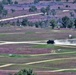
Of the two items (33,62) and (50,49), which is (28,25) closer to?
(50,49)

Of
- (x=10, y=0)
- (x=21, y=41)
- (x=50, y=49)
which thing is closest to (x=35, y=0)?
(x=10, y=0)

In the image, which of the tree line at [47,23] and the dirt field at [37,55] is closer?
the dirt field at [37,55]

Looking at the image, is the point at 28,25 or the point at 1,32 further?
the point at 28,25

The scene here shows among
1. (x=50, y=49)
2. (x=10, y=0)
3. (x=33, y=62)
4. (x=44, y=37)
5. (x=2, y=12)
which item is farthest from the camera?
(x=10, y=0)

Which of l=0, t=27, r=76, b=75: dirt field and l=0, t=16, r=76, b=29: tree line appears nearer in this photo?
l=0, t=27, r=76, b=75: dirt field

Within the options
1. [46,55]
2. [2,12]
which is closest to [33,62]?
[46,55]

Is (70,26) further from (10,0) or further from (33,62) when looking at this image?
(10,0)

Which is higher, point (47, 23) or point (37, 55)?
point (37, 55)

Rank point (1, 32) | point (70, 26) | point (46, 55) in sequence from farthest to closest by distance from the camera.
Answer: point (70, 26) < point (1, 32) < point (46, 55)

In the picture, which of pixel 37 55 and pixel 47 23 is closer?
pixel 37 55
